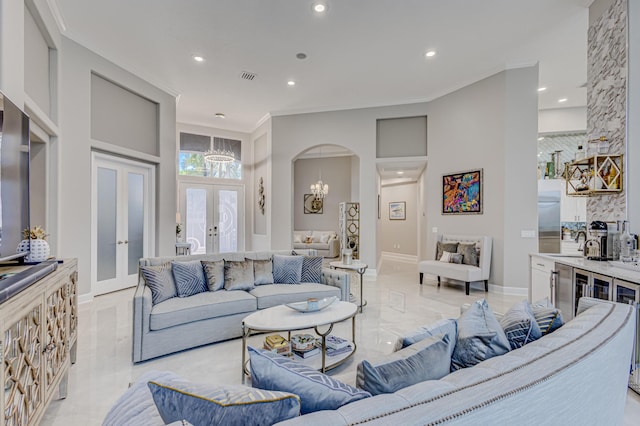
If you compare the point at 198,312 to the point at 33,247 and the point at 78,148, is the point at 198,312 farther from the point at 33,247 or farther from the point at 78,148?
the point at 78,148

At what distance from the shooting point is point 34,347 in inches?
61.6

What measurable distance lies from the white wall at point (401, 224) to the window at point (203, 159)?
448 centimetres

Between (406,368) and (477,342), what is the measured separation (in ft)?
1.31

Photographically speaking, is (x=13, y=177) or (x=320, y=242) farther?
(x=320, y=242)

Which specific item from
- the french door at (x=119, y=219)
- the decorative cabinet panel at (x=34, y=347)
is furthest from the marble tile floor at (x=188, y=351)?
the french door at (x=119, y=219)

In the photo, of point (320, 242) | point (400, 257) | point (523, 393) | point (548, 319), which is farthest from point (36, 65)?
point (400, 257)

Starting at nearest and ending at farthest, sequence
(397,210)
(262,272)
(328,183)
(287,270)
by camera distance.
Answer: (262,272)
(287,270)
(397,210)
(328,183)

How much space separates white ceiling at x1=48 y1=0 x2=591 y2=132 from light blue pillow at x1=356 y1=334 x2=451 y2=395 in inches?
142

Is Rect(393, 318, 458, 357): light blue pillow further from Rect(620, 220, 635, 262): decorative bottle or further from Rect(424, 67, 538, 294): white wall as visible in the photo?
Rect(424, 67, 538, 294): white wall

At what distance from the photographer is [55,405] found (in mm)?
2057

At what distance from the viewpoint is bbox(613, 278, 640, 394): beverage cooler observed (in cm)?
209

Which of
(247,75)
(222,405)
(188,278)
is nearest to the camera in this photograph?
(222,405)

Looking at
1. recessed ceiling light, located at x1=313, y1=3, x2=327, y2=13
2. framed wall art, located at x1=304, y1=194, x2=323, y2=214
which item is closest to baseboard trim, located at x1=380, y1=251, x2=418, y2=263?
framed wall art, located at x1=304, y1=194, x2=323, y2=214

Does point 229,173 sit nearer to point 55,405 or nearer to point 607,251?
point 55,405
